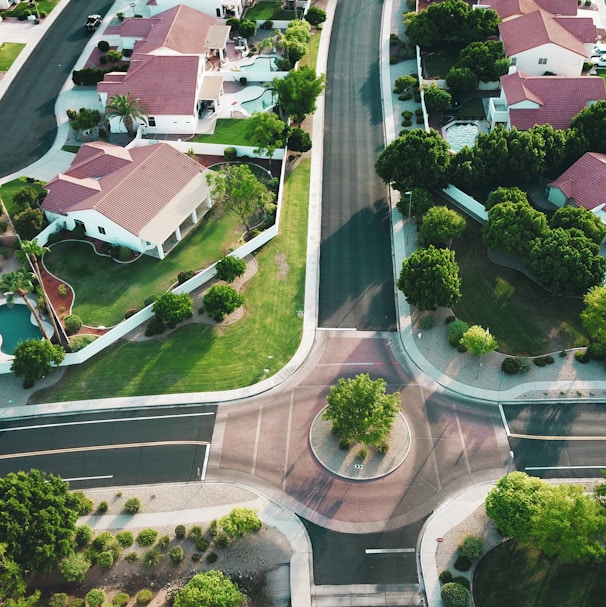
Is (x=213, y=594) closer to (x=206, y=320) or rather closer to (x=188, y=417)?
(x=188, y=417)

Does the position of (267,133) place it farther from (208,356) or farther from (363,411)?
(363,411)

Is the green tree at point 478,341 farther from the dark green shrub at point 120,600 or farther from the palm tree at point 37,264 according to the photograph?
the palm tree at point 37,264

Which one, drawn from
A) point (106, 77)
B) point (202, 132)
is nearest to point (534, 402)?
point (202, 132)

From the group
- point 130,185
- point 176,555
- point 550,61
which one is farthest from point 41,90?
point 176,555

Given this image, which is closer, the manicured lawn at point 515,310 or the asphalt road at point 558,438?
the asphalt road at point 558,438

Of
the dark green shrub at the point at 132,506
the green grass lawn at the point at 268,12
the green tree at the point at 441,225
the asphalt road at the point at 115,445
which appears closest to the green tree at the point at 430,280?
the green tree at the point at 441,225

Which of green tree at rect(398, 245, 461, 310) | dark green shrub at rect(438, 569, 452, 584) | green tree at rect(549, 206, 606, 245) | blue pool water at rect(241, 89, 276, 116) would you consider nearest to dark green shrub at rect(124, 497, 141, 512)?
dark green shrub at rect(438, 569, 452, 584)
